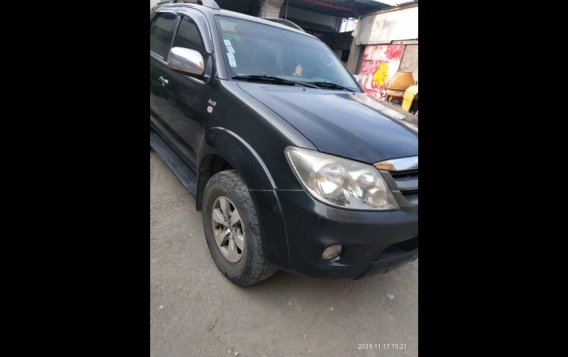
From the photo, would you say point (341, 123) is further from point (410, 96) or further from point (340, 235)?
point (410, 96)

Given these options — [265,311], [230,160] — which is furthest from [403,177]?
[265,311]

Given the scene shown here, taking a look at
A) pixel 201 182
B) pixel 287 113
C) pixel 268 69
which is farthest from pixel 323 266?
pixel 268 69

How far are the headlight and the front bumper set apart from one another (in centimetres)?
4

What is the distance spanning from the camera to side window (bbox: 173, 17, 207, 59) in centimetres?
238

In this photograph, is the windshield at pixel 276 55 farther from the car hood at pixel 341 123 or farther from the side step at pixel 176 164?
the side step at pixel 176 164

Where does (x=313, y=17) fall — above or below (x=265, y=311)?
above

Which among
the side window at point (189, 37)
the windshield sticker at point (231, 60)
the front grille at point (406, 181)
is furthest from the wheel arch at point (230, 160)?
the side window at point (189, 37)

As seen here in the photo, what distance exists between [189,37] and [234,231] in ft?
6.03

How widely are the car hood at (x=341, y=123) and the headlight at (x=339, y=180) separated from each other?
2.3 inches

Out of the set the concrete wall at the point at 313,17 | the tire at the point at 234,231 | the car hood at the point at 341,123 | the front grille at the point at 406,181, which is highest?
the concrete wall at the point at 313,17

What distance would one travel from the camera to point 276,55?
247cm

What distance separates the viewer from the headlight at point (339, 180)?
1.41m

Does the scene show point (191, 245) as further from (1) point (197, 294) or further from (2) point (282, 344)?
(2) point (282, 344)
